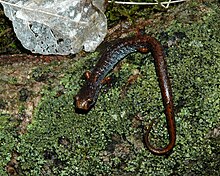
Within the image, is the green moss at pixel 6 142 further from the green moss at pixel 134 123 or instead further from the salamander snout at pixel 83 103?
the salamander snout at pixel 83 103

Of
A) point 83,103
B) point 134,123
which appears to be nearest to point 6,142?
point 83,103

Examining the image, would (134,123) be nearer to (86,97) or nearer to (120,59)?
(86,97)

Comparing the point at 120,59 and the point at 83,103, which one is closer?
the point at 83,103

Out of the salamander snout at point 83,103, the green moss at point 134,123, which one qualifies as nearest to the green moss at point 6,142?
the green moss at point 134,123

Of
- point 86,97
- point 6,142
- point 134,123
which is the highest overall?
point 86,97

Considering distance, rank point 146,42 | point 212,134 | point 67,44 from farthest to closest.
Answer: point 67,44 → point 146,42 → point 212,134

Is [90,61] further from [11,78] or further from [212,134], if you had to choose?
[212,134]

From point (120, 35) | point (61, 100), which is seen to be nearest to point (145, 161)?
point (61, 100)
